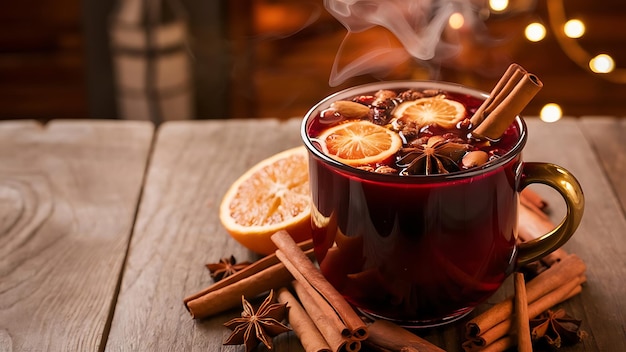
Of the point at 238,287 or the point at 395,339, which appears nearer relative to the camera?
the point at 395,339

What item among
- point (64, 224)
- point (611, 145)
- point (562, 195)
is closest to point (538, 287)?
point (562, 195)

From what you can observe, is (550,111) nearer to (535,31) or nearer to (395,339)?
(535,31)

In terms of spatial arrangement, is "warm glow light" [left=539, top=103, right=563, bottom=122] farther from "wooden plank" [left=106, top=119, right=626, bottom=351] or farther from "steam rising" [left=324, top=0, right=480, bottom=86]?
"wooden plank" [left=106, top=119, right=626, bottom=351]

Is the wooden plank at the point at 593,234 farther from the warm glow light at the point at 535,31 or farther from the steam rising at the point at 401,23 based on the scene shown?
the warm glow light at the point at 535,31

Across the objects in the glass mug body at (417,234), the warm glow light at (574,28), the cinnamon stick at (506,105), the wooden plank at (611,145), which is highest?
the cinnamon stick at (506,105)

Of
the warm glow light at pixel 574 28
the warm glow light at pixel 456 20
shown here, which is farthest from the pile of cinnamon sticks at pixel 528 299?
the warm glow light at pixel 574 28

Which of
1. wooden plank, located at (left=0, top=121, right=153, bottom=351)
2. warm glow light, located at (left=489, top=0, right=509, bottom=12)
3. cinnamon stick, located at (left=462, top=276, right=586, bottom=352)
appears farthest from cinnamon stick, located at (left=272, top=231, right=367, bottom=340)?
warm glow light, located at (left=489, top=0, right=509, bottom=12)
